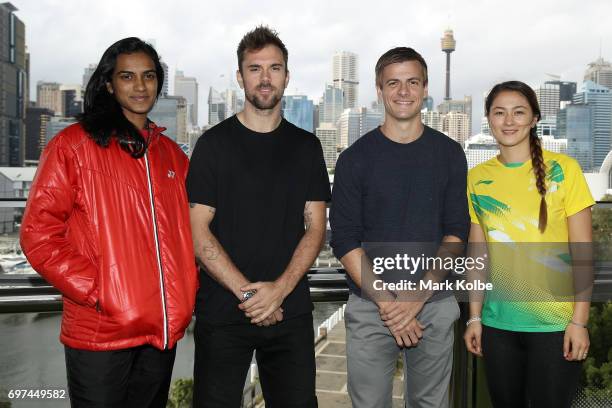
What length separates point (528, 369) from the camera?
5.52 feet

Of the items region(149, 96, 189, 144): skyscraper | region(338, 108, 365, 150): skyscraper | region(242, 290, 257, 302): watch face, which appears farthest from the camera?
region(338, 108, 365, 150): skyscraper

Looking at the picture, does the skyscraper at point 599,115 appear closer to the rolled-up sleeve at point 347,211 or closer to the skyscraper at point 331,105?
the skyscraper at point 331,105

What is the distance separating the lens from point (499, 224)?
1.76 metres

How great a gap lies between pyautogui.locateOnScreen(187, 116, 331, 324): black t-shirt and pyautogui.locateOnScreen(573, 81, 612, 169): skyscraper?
65122 millimetres

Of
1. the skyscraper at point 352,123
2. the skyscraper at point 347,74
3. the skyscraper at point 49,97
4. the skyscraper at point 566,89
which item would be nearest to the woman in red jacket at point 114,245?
the skyscraper at point 352,123

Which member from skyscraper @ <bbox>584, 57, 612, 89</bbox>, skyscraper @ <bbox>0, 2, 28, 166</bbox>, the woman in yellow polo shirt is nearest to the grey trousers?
the woman in yellow polo shirt

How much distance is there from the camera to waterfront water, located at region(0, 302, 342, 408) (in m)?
1.87

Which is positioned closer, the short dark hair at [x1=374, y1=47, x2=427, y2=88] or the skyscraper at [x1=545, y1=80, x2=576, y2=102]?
the short dark hair at [x1=374, y1=47, x2=427, y2=88]

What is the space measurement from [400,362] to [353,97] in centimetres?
6929

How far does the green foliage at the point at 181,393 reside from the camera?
194 centimetres

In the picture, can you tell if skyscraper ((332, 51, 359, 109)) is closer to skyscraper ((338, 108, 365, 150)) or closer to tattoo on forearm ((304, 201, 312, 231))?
skyscraper ((338, 108, 365, 150))

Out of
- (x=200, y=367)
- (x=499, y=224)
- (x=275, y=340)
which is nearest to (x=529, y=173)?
(x=499, y=224)

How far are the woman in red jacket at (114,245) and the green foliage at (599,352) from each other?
1.30m

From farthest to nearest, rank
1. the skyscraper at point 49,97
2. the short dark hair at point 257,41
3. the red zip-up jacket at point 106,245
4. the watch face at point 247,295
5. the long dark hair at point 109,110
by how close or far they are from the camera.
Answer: the skyscraper at point 49,97 → the short dark hair at point 257,41 → the watch face at point 247,295 → the long dark hair at point 109,110 → the red zip-up jacket at point 106,245
